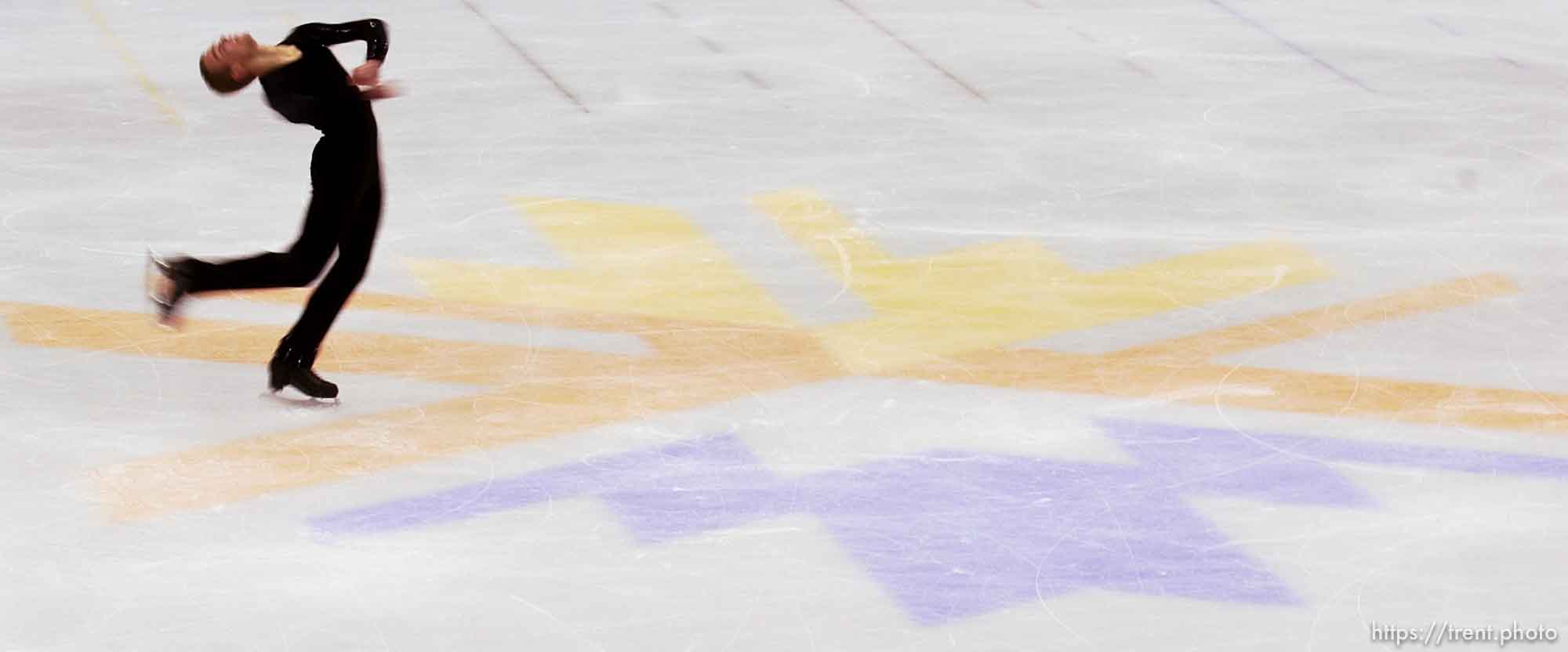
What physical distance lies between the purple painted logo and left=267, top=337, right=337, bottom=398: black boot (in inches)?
27.9

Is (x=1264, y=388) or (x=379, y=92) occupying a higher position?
(x=379, y=92)

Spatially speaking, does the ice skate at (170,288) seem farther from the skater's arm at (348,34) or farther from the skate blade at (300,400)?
the skater's arm at (348,34)

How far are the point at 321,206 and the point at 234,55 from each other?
480mm

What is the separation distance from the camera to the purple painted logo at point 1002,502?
5.26 m

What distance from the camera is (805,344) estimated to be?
267 inches

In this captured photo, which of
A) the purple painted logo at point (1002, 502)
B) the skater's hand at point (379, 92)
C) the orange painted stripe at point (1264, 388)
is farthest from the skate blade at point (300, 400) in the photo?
the orange painted stripe at point (1264, 388)

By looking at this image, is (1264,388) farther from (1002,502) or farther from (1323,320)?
(1002,502)

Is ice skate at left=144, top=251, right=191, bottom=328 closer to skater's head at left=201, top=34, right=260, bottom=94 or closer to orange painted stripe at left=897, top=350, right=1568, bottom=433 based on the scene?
skater's head at left=201, top=34, right=260, bottom=94

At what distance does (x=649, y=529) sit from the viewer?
5.46 m

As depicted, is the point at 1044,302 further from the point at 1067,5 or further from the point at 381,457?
the point at 1067,5

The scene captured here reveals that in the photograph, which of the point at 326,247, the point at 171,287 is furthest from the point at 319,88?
the point at 171,287

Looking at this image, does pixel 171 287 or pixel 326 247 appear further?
pixel 171 287

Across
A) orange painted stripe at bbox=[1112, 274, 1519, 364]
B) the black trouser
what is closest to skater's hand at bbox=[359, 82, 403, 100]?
the black trouser

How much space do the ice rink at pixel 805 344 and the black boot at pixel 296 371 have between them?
0.20ft
